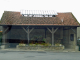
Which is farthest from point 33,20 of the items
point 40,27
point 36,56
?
point 36,56

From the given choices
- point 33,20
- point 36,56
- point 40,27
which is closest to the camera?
point 36,56

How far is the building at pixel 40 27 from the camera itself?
16.9m

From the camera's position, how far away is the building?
16.9m

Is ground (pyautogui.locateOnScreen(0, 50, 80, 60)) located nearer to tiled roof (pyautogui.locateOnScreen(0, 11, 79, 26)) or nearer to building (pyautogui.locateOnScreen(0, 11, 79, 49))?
building (pyautogui.locateOnScreen(0, 11, 79, 49))

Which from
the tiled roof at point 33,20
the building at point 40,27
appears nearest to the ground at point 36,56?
the building at point 40,27

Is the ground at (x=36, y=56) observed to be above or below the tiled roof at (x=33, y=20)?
below

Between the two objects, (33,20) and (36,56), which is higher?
(33,20)

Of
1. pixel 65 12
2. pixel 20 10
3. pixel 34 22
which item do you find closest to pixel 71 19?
pixel 65 12

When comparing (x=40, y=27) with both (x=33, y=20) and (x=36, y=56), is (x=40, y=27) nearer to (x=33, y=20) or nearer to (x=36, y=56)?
(x=33, y=20)

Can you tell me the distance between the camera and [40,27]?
19141 mm

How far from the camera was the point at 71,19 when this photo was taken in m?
18.6

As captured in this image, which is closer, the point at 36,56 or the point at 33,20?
the point at 36,56

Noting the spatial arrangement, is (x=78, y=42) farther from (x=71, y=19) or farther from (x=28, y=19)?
(x=28, y=19)

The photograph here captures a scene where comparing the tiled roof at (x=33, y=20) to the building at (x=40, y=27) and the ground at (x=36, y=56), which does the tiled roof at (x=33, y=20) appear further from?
the ground at (x=36, y=56)
